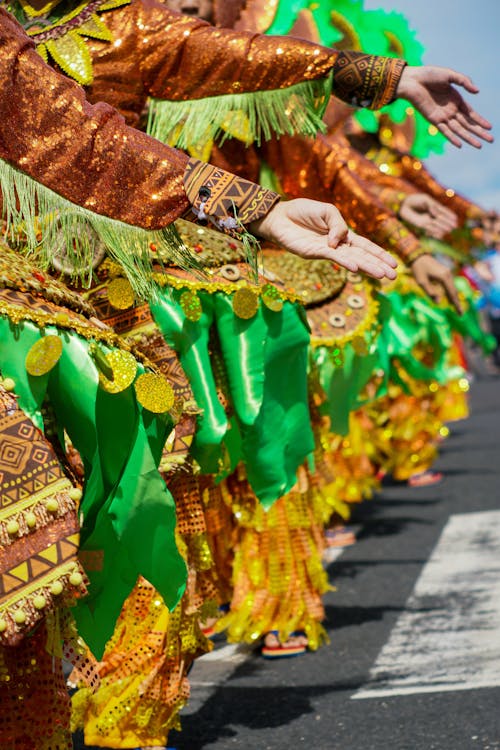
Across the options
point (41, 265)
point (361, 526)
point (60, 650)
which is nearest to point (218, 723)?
point (60, 650)

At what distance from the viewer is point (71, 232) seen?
6.00 feet

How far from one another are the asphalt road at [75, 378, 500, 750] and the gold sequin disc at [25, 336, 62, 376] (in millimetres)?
1340

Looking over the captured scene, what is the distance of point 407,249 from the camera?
11.9 feet

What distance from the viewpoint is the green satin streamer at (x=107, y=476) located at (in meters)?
1.67

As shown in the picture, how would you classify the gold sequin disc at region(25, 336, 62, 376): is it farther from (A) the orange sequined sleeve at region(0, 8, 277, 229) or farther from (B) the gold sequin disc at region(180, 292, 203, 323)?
(B) the gold sequin disc at region(180, 292, 203, 323)

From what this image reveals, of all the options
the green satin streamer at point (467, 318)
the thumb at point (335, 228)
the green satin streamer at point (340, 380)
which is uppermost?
the thumb at point (335, 228)

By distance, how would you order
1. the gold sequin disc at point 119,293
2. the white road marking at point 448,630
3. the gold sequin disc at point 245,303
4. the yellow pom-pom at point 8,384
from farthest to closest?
the white road marking at point 448,630 < the gold sequin disc at point 245,303 < the gold sequin disc at point 119,293 < the yellow pom-pom at point 8,384

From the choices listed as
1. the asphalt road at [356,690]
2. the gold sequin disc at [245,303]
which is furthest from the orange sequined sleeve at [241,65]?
the asphalt road at [356,690]

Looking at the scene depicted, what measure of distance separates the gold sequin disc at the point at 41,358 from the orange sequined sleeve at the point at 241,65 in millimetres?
1008

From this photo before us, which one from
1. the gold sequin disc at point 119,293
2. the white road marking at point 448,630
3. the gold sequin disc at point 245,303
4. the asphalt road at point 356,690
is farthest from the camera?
the white road marking at point 448,630

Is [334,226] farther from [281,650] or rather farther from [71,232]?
[281,650]

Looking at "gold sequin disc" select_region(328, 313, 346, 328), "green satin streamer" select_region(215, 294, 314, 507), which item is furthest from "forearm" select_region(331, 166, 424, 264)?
"green satin streamer" select_region(215, 294, 314, 507)

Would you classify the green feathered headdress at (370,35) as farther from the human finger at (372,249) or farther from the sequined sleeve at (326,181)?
the human finger at (372,249)

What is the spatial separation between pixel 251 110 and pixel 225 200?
33.4 inches
